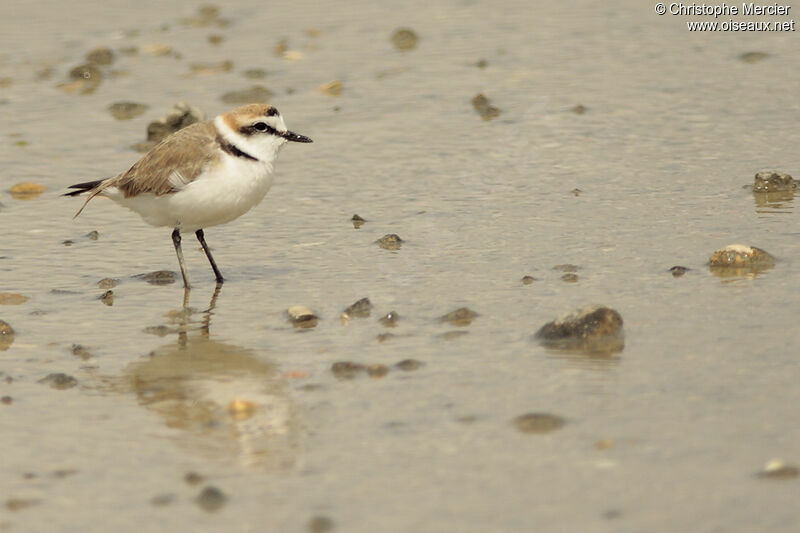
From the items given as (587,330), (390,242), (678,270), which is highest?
(390,242)

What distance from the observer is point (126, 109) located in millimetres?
12992

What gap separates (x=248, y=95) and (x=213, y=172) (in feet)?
16.3

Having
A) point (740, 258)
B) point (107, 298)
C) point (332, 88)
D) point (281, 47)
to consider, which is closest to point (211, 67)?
point (281, 47)

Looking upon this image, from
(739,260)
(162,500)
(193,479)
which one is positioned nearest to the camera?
(162,500)

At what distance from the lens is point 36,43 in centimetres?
1561

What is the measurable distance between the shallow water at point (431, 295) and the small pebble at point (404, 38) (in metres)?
0.15

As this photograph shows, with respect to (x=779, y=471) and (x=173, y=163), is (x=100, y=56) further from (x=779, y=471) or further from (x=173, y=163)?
(x=779, y=471)

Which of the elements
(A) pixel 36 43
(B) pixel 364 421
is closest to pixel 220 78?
(A) pixel 36 43

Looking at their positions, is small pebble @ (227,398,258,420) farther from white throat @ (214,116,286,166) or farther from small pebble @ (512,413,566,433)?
white throat @ (214,116,286,166)

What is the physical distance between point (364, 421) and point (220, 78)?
28.9 ft

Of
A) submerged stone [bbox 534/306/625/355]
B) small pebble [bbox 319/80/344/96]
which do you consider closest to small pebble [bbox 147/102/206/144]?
small pebble [bbox 319/80/344/96]

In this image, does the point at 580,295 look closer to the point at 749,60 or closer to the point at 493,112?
the point at 493,112

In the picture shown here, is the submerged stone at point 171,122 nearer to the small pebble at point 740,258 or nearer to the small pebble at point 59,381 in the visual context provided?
the small pebble at point 59,381

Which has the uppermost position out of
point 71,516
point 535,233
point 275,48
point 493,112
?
point 275,48
